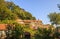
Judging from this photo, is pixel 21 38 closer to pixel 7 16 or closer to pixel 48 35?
pixel 48 35

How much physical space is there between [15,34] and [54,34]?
588 centimetres

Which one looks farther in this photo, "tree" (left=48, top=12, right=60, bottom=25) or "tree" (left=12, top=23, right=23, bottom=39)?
"tree" (left=48, top=12, right=60, bottom=25)

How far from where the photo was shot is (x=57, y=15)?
57875 mm

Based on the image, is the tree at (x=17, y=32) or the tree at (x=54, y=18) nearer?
the tree at (x=17, y=32)

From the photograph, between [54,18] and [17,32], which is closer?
[17,32]

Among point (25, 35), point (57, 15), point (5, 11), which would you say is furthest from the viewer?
point (57, 15)

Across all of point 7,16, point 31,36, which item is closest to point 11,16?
point 7,16

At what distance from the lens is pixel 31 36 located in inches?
1179

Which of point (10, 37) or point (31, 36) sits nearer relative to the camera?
point (10, 37)

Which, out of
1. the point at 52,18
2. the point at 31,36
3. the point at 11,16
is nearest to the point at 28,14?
the point at 52,18

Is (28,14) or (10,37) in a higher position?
(28,14)

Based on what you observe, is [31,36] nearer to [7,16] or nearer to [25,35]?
[25,35]

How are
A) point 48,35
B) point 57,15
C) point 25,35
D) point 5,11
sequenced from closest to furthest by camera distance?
point 48,35 < point 25,35 < point 5,11 < point 57,15

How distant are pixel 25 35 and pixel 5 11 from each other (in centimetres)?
1345
